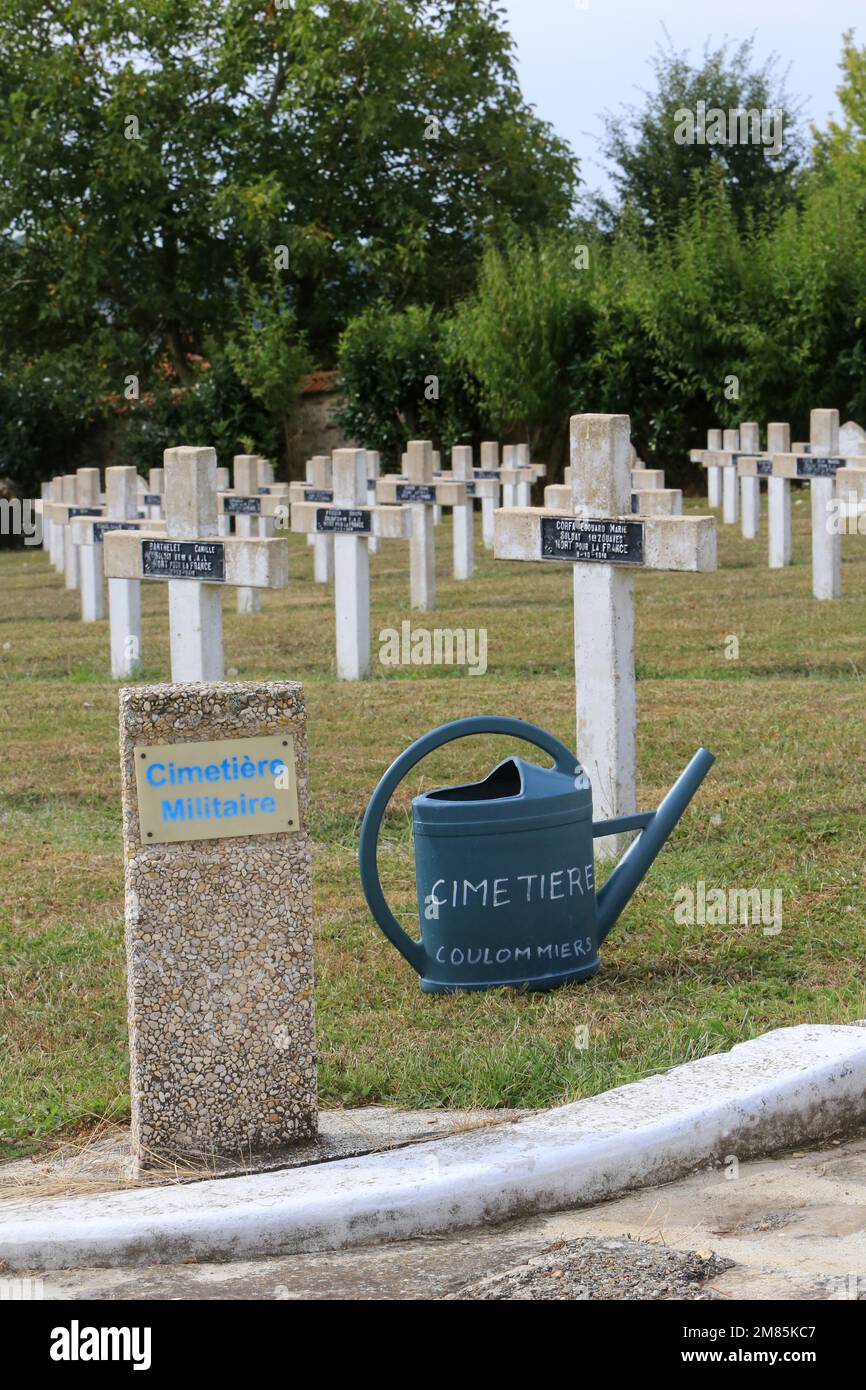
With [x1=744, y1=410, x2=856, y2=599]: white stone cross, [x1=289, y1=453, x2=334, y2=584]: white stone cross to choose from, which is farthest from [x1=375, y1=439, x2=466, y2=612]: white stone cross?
[x1=744, y1=410, x2=856, y2=599]: white stone cross

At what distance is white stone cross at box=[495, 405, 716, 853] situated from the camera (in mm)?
6336

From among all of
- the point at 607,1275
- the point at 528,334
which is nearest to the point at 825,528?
the point at 607,1275

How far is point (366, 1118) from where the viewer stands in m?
4.21

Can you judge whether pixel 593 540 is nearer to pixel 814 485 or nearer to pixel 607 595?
pixel 607 595

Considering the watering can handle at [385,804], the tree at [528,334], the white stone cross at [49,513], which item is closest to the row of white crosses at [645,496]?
the watering can handle at [385,804]

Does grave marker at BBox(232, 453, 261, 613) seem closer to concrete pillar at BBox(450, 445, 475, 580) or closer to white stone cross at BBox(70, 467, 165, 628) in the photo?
white stone cross at BBox(70, 467, 165, 628)

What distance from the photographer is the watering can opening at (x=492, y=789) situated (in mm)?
5188

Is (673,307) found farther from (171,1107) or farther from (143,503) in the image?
(171,1107)

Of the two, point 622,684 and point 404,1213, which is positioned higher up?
point 622,684

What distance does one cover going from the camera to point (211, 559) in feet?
27.1

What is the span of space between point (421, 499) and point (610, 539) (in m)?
9.67

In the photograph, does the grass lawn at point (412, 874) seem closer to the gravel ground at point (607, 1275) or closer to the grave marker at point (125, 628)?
the grave marker at point (125, 628)
